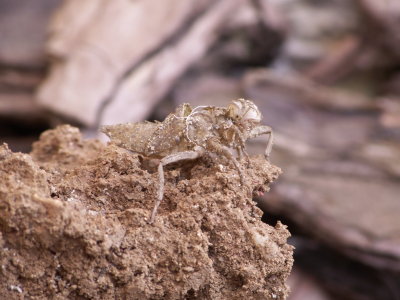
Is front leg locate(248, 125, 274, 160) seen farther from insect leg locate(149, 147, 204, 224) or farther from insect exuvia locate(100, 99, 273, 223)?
insect leg locate(149, 147, 204, 224)

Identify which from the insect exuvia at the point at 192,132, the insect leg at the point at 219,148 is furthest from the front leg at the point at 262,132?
the insect leg at the point at 219,148

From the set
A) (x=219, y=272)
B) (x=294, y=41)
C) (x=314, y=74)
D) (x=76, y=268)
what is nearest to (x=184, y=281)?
(x=219, y=272)

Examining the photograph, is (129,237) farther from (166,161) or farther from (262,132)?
(262,132)

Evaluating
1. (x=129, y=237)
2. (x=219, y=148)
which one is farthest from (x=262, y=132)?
(x=129, y=237)

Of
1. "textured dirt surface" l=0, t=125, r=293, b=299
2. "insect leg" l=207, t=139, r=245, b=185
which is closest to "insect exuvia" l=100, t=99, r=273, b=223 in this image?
"insect leg" l=207, t=139, r=245, b=185

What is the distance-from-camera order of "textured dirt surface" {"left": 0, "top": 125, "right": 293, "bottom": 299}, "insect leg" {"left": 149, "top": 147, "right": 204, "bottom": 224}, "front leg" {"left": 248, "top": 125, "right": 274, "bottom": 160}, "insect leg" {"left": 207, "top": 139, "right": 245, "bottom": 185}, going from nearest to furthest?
"textured dirt surface" {"left": 0, "top": 125, "right": 293, "bottom": 299}, "insect leg" {"left": 149, "top": 147, "right": 204, "bottom": 224}, "insect leg" {"left": 207, "top": 139, "right": 245, "bottom": 185}, "front leg" {"left": 248, "top": 125, "right": 274, "bottom": 160}

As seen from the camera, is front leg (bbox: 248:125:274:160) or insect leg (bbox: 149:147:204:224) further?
front leg (bbox: 248:125:274:160)

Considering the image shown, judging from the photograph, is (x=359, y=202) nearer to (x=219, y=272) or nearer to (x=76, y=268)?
(x=219, y=272)
